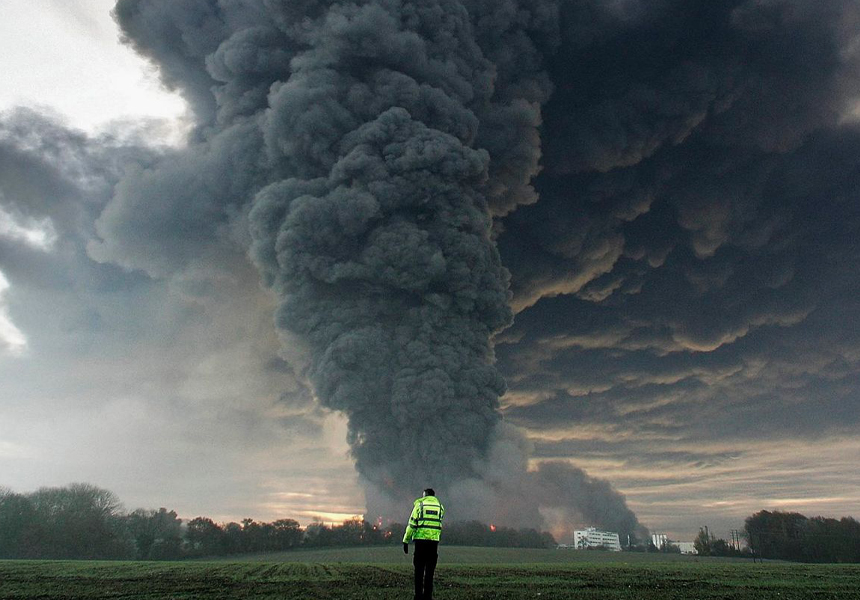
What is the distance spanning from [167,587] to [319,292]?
46610 millimetres

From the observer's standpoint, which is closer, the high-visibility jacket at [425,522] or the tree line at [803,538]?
the high-visibility jacket at [425,522]

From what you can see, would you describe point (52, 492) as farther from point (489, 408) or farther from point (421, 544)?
point (421, 544)

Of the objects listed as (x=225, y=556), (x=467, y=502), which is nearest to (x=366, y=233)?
(x=467, y=502)

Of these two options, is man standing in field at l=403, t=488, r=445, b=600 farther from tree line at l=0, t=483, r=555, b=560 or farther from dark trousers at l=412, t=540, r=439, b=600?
tree line at l=0, t=483, r=555, b=560

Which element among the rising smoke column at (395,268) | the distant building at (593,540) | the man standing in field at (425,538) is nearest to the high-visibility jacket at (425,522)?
the man standing in field at (425,538)

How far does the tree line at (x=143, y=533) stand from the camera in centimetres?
5666

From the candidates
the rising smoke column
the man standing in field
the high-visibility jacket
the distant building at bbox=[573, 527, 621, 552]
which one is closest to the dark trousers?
the man standing in field

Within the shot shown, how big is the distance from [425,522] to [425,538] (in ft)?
1.01

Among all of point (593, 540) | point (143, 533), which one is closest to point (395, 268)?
point (143, 533)

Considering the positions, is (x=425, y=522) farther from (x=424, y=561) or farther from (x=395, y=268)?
(x=395, y=268)

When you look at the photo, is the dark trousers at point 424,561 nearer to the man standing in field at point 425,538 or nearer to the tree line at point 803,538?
the man standing in field at point 425,538

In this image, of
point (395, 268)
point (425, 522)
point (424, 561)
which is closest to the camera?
point (424, 561)

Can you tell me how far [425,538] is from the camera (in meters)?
12.2

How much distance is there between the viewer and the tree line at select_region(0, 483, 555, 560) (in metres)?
56.7
